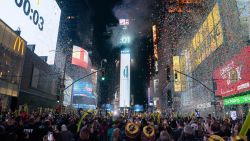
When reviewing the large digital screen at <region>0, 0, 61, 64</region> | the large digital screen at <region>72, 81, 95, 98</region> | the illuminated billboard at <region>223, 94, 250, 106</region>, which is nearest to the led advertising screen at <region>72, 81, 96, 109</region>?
the large digital screen at <region>72, 81, 95, 98</region>

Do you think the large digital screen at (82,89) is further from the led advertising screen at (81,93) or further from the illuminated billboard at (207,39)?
the illuminated billboard at (207,39)

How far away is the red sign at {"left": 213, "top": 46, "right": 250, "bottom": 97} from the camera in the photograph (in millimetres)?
27809

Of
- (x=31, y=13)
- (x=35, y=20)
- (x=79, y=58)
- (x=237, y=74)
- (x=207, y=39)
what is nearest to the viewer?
(x=237, y=74)

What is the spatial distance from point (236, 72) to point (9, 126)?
28.6m

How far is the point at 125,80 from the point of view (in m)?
169

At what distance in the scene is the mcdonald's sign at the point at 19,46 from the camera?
113 feet

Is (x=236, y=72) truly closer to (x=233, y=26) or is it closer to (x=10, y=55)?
(x=233, y=26)

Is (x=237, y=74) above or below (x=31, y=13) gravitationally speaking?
below

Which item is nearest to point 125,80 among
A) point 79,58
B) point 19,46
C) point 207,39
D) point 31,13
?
point 79,58

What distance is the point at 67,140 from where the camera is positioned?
32.9 feet

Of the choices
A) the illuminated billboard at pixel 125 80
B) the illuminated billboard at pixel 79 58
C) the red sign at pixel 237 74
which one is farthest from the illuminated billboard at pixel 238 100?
the illuminated billboard at pixel 125 80

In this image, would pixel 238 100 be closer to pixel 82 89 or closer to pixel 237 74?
pixel 237 74

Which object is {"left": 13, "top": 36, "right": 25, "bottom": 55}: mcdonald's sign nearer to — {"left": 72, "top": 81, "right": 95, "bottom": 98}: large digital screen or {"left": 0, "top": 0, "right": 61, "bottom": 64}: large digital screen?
{"left": 0, "top": 0, "right": 61, "bottom": 64}: large digital screen

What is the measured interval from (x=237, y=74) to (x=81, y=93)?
91622 millimetres
